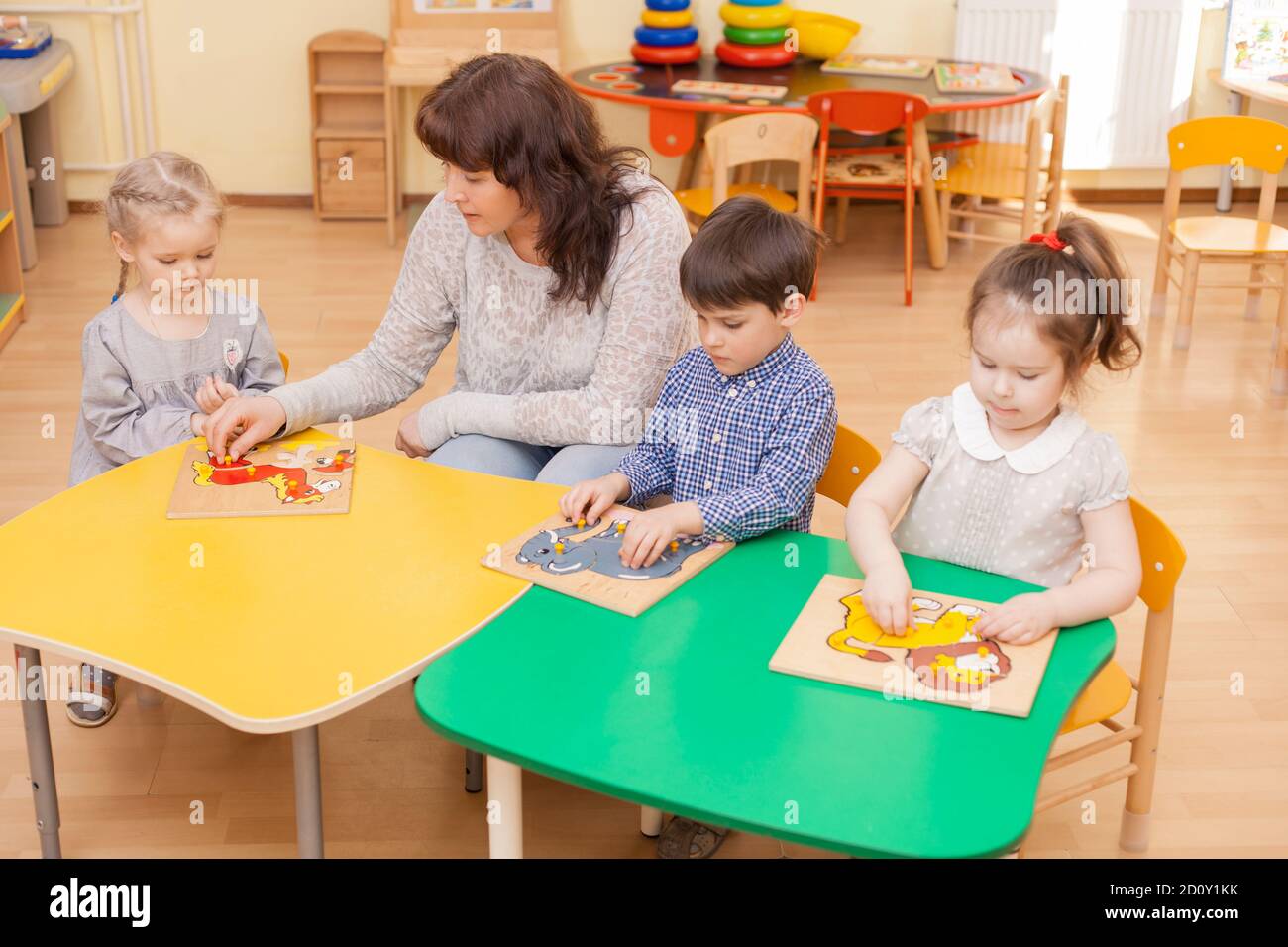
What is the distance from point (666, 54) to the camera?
5.23 metres

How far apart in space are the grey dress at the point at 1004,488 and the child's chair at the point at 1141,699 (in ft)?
0.32

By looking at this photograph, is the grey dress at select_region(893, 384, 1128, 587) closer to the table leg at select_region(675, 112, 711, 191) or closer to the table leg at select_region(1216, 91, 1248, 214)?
the table leg at select_region(675, 112, 711, 191)

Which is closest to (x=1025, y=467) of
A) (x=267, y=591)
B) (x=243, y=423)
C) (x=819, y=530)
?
(x=267, y=591)

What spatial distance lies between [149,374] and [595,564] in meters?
0.97

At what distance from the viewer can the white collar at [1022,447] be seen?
1846 millimetres

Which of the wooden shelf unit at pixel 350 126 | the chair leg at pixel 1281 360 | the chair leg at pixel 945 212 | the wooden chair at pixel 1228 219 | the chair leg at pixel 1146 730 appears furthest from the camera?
the wooden shelf unit at pixel 350 126

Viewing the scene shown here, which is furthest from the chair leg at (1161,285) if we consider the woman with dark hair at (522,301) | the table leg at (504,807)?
the table leg at (504,807)

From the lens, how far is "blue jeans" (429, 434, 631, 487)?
88.7 inches

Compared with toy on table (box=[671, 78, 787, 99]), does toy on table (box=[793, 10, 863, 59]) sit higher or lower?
higher

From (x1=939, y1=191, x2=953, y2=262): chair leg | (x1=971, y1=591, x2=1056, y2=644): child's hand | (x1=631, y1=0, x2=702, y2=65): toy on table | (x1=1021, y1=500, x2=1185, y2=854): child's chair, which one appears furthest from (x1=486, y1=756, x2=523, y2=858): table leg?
(x1=631, y1=0, x2=702, y2=65): toy on table

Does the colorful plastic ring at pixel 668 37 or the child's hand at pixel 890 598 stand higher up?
the colorful plastic ring at pixel 668 37

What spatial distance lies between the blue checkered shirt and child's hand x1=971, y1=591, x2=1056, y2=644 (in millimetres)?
343

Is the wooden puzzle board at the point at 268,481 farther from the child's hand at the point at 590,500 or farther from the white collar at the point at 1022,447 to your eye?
the white collar at the point at 1022,447

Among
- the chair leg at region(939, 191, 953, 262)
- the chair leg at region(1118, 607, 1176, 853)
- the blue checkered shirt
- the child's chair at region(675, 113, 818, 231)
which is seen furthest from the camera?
the chair leg at region(939, 191, 953, 262)
